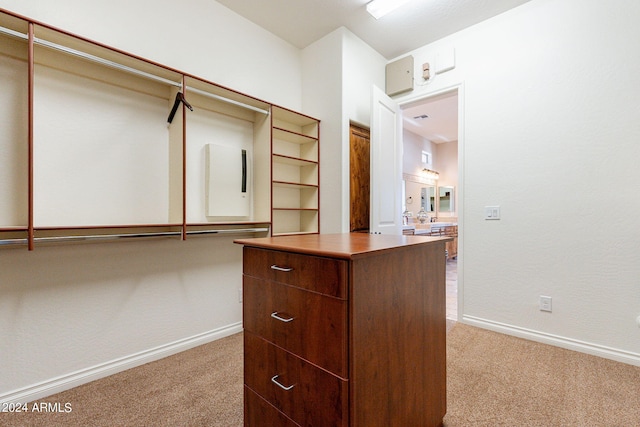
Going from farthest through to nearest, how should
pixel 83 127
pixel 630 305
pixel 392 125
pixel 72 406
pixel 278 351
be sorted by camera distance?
pixel 392 125, pixel 630 305, pixel 83 127, pixel 72 406, pixel 278 351

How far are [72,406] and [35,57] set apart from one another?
6.43ft

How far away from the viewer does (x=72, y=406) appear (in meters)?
1.59

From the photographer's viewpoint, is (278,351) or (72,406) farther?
(72,406)

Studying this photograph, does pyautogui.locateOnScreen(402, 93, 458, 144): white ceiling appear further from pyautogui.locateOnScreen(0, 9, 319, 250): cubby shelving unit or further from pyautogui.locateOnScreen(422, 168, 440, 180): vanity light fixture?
pyautogui.locateOnScreen(0, 9, 319, 250): cubby shelving unit

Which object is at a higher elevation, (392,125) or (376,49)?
(376,49)

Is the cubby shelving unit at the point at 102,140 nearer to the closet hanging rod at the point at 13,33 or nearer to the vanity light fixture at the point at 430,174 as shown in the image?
the closet hanging rod at the point at 13,33

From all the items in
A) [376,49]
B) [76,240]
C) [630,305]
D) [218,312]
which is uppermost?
[376,49]

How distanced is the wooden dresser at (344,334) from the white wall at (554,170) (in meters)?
1.63

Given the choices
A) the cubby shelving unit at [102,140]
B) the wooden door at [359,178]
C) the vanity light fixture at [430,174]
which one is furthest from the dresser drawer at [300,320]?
the vanity light fixture at [430,174]

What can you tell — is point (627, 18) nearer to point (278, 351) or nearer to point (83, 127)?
point (278, 351)

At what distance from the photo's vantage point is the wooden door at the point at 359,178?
3.05 metres

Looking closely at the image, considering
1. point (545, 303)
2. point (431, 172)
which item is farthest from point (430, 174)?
point (545, 303)

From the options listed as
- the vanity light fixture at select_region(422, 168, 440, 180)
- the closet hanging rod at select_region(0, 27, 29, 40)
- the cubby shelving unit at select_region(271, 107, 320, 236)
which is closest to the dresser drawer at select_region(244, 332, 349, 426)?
the cubby shelving unit at select_region(271, 107, 320, 236)

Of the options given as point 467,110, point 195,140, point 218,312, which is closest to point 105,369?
point 218,312
